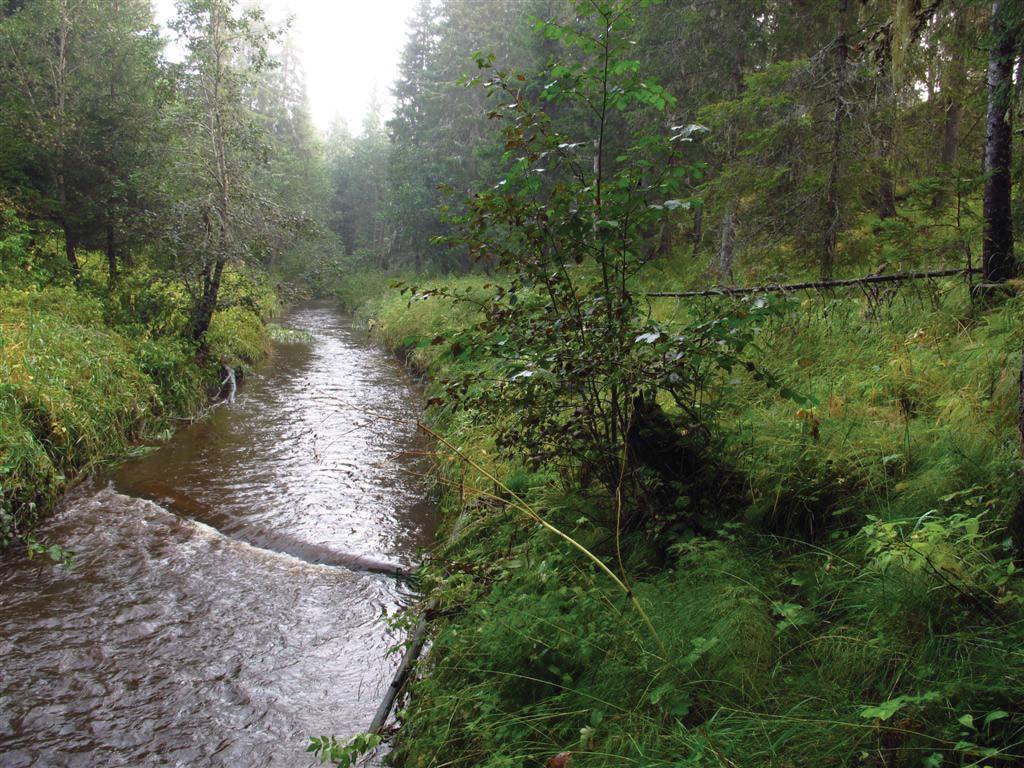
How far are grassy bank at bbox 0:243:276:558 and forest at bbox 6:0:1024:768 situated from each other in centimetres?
5

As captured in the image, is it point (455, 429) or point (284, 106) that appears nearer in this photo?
point (455, 429)

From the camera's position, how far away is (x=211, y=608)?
496 cm

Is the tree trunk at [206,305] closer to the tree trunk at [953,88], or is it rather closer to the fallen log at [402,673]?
the fallen log at [402,673]

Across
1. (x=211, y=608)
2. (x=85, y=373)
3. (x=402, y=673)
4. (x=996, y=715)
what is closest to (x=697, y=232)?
(x=85, y=373)

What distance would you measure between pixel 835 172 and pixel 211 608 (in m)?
8.51

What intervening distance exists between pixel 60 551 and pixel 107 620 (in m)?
1.33

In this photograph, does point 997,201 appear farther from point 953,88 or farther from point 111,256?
point 111,256

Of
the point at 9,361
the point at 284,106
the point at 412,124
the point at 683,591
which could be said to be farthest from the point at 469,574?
the point at 284,106

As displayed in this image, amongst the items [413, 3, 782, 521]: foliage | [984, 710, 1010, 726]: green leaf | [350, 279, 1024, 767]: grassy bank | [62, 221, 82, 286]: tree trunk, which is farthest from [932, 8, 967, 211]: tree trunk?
[62, 221, 82, 286]: tree trunk

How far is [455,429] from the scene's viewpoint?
7867 millimetres

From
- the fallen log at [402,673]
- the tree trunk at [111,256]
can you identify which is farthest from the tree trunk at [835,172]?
the tree trunk at [111,256]

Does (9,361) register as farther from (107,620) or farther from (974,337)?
(974,337)

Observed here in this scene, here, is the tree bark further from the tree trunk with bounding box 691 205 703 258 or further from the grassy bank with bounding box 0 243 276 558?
the tree trunk with bounding box 691 205 703 258

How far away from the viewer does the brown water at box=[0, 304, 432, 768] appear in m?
3.71
